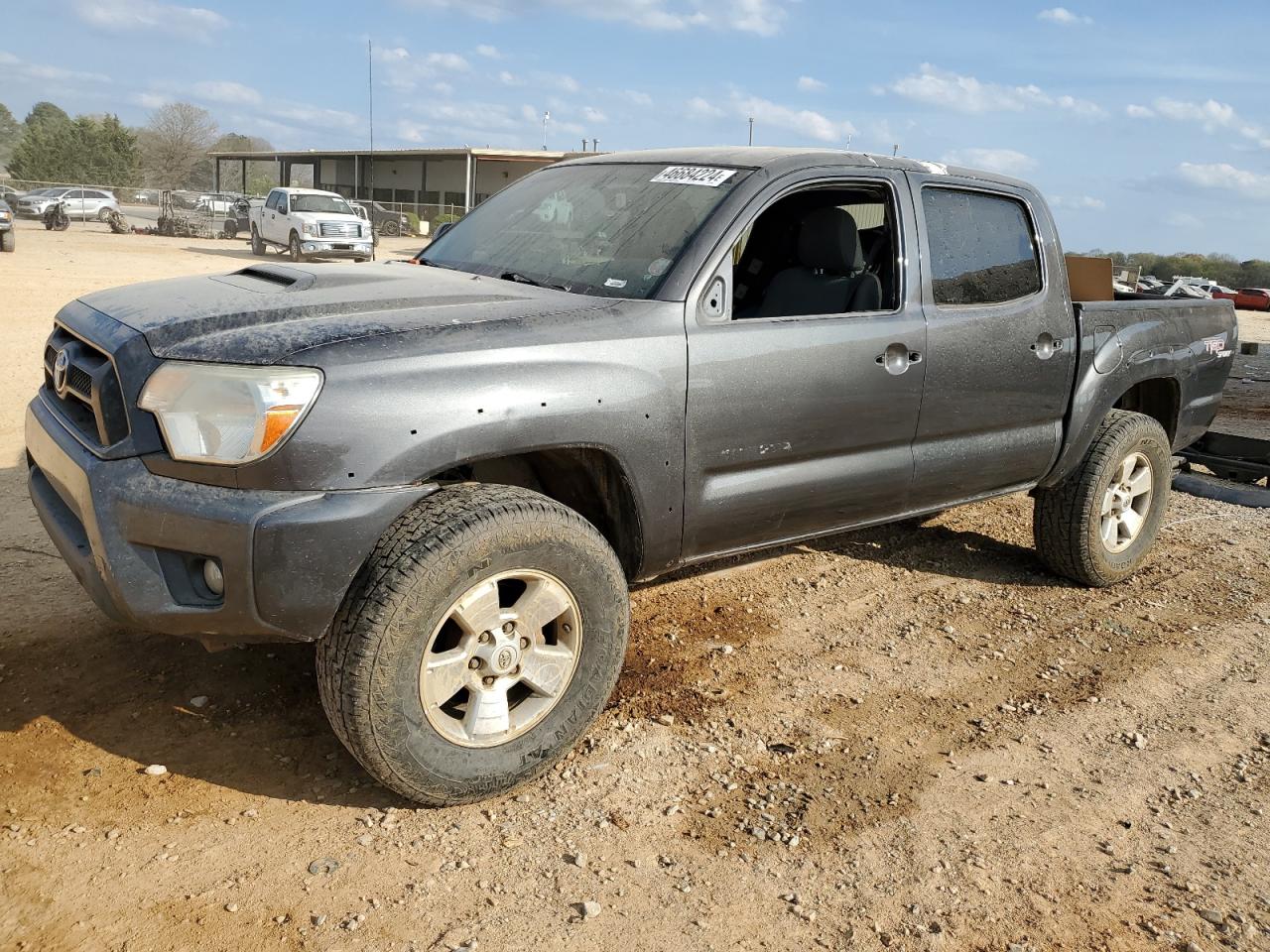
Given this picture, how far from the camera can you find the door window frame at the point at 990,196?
12.9 feet

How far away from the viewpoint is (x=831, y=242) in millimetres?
3977

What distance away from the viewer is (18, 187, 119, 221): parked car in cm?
3419

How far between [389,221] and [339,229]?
14473mm

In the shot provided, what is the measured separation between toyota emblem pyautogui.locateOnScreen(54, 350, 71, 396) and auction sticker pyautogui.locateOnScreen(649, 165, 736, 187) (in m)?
2.03

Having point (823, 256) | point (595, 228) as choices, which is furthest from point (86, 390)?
point (823, 256)

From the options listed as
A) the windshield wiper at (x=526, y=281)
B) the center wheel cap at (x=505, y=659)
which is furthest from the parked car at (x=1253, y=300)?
the center wheel cap at (x=505, y=659)

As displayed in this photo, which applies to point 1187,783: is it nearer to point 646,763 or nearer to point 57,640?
point 646,763

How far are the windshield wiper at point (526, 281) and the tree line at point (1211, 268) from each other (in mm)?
55538

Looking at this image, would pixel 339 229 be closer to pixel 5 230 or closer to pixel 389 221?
pixel 5 230

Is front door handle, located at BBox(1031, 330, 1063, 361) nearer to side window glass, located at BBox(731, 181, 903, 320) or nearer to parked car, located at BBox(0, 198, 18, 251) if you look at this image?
side window glass, located at BBox(731, 181, 903, 320)

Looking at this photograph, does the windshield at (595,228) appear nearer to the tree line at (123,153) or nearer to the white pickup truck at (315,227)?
the white pickup truck at (315,227)

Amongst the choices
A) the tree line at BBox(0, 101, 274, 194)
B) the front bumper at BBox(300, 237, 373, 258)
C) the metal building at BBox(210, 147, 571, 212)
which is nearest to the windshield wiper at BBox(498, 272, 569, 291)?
the front bumper at BBox(300, 237, 373, 258)

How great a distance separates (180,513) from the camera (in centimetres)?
253

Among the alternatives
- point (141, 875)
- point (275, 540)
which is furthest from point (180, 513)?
point (141, 875)
